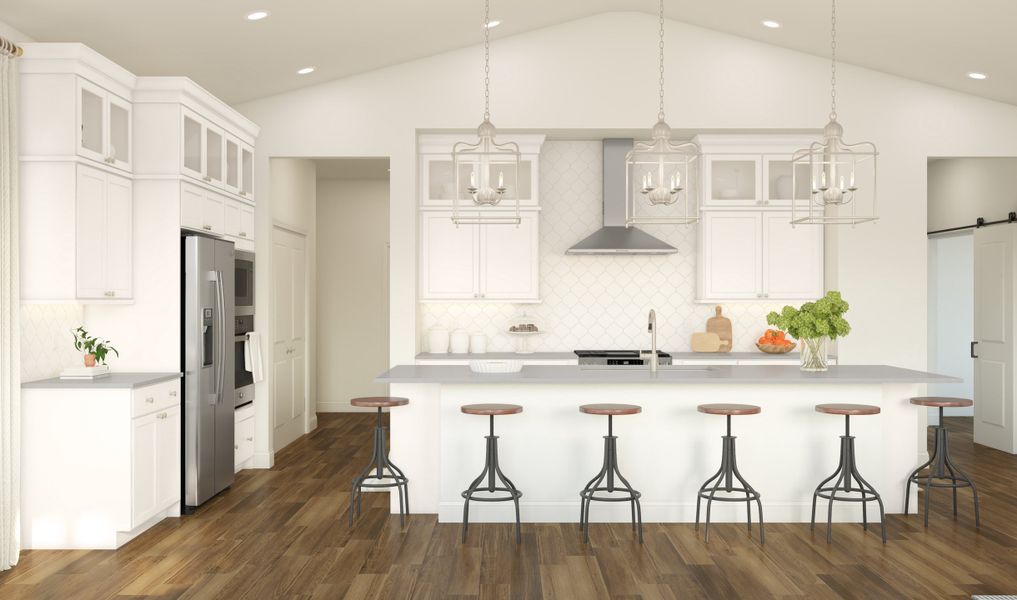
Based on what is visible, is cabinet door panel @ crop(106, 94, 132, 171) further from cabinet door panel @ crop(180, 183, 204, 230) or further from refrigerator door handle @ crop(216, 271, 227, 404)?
refrigerator door handle @ crop(216, 271, 227, 404)

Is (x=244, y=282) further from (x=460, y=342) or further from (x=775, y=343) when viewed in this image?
(x=775, y=343)

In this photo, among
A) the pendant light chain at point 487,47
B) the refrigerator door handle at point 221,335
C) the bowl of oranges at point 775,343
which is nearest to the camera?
the refrigerator door handle at point 221,335

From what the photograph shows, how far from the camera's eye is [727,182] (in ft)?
23.2

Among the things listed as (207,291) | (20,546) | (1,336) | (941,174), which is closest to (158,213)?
(207,291)

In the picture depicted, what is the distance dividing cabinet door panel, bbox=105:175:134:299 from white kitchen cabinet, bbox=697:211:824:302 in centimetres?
464

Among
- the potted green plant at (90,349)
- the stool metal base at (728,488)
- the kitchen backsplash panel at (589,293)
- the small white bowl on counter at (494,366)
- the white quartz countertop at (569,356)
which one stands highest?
the kitchen backsplash panel at (589,293)

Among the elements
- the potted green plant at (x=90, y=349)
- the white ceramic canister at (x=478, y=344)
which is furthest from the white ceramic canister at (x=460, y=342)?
the potted green plant at (x=90, y=349)

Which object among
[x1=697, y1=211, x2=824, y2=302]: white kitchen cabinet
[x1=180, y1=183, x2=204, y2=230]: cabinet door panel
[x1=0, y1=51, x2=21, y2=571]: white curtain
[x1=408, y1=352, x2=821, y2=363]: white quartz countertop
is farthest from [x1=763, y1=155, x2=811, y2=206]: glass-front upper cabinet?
[x1=0, y1=51, x2=21, y2=571]: white curtain

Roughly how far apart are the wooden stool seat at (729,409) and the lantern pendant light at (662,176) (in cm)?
112

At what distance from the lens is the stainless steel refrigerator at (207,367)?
17.4ft

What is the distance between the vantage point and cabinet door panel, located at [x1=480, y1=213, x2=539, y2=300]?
707 cm

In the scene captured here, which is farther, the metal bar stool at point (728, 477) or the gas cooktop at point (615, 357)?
the gas cooktop at point (615, 357)

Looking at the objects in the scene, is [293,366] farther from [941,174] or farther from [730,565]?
[941,174]

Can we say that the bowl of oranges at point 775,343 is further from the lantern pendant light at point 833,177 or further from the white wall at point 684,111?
the lantern pendant light at point 833,177
